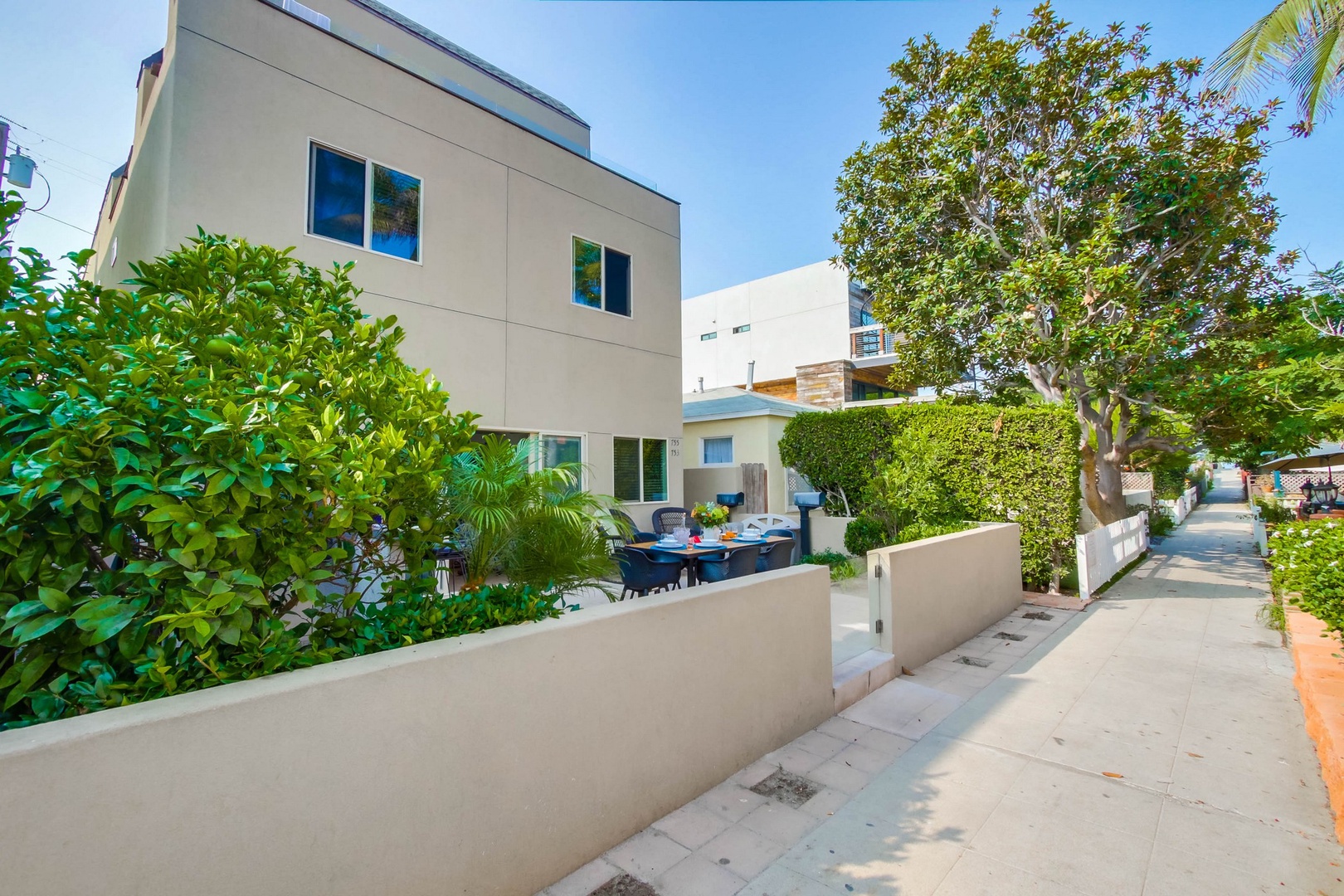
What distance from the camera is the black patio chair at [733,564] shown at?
6.20 meters

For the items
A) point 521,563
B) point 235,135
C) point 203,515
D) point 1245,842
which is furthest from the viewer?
point 235,135

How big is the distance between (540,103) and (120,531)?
12099 millimetres

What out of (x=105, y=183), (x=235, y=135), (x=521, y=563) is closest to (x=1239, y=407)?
(x=521, y=563)

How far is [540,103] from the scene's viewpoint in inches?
458

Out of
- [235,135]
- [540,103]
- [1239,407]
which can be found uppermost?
[540,103]

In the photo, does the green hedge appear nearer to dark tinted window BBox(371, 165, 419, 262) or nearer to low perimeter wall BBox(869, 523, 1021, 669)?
low perimeter wall BBox(869, 523, 1021, 669)

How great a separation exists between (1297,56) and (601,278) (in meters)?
8.71

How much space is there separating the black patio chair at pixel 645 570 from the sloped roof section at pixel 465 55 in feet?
32.6

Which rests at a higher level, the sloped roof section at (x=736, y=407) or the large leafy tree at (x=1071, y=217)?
the large leafy tree at (x=1071, y=217)

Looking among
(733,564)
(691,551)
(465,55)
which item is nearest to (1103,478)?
(733,564)

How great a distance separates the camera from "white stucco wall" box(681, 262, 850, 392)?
26172 millimetres

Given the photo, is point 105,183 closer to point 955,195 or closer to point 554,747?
point 554,747

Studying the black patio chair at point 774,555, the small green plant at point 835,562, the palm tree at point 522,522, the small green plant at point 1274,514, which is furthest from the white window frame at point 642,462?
the small green plant at point 1274,514

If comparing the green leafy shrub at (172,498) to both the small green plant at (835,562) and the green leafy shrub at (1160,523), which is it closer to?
the small green plant at (835,562)
